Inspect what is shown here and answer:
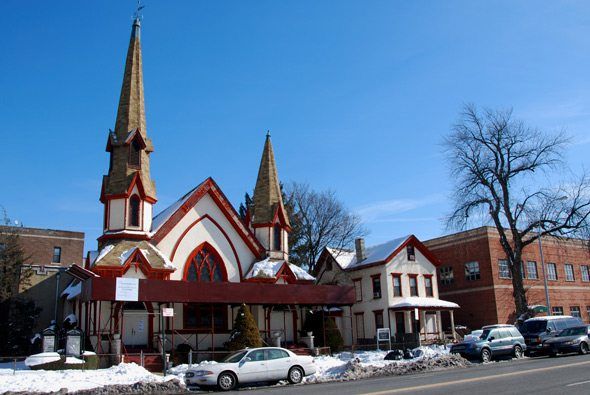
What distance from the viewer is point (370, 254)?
4494 cm

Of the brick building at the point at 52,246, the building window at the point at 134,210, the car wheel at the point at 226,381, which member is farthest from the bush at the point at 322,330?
the brick building at the point at 52,246

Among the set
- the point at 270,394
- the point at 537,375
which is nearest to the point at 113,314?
the point at 270,394

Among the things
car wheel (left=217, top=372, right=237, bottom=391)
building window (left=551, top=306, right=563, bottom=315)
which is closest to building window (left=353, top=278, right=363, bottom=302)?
building window (left=551, top=306, right=563, bottom=315)

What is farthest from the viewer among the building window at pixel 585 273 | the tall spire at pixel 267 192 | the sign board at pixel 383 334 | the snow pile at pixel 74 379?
the building window at pixel 585 273

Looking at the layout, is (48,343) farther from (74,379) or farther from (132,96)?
(132,96)

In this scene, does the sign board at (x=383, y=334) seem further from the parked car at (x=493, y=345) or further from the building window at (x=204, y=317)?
the building window at (x=204, y=317)

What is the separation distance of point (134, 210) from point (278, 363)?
55.0 feet

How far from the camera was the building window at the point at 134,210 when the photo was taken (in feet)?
108

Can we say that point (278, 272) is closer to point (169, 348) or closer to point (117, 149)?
point (169, 348)

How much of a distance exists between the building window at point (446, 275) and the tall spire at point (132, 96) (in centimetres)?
2938

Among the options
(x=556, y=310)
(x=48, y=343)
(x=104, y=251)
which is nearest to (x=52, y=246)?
(x=104, y=251)

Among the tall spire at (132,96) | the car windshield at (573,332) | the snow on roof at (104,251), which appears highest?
the tall spire at (132,96)

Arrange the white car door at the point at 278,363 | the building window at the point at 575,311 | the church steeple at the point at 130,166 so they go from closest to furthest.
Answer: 1. the white car door at the point at 278,363
2. the church steeple at the point at 130,166
3. the building window at the point at 575,311

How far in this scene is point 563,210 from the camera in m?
37.6
